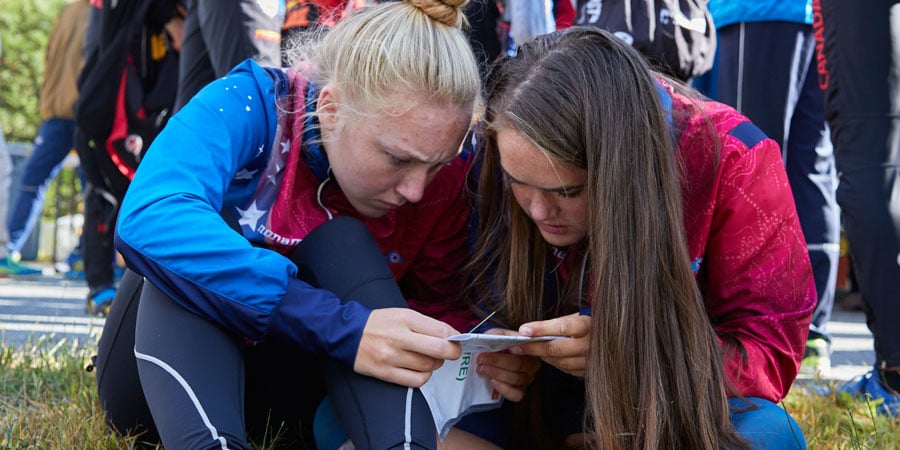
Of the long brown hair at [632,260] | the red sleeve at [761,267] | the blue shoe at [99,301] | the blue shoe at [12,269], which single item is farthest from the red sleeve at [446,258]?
the blue shoe at [12,269]

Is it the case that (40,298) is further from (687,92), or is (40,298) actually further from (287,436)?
(687,92)

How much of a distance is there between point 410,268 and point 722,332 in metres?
0.75

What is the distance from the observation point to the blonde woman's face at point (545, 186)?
1825 mm

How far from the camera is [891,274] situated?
7.93 feet

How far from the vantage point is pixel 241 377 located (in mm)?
1836

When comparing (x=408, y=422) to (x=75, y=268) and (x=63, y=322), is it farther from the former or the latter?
(x=75, y=268)

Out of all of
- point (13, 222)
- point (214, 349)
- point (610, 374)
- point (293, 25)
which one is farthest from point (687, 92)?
point (13, 222)

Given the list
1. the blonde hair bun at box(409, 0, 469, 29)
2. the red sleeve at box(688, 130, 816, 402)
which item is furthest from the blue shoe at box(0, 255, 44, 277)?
the red sleeve at box(688, 130, 816, 402)

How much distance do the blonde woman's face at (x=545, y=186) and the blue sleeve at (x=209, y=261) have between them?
0.38m

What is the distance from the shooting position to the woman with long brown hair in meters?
1.74

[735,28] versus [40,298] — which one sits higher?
[735,28]

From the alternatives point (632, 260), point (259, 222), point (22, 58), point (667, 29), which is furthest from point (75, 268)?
point (22, 58)

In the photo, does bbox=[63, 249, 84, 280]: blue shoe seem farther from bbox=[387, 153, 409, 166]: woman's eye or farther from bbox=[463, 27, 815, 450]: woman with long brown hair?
bbox=[463, 27, 815, 450]: woman with long brown hair

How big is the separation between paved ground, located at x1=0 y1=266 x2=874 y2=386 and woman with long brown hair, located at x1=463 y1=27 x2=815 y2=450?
135 centimetres
